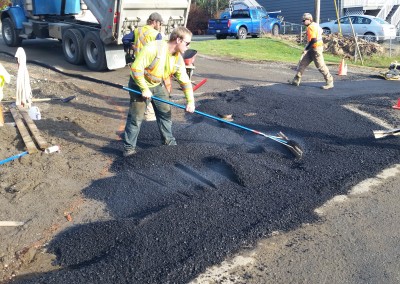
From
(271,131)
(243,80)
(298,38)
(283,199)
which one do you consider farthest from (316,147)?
(298,38)

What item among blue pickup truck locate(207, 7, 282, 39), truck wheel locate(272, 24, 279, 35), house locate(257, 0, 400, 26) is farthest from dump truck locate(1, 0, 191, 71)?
house locate(257, 0, 400, 26)

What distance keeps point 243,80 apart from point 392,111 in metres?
4.60

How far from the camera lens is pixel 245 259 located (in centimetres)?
390

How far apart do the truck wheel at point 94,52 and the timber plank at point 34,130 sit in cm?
→ 454

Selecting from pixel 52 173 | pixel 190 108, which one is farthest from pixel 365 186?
pixel 52 173

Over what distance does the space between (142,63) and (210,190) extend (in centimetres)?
183

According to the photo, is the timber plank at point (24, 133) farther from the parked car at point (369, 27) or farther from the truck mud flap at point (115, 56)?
the parked car at point (369, 27)

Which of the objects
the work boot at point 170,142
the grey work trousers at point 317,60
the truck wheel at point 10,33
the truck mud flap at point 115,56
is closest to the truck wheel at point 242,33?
the truck wheel at point 10,33

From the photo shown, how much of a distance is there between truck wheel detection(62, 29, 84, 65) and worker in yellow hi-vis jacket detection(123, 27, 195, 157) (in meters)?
7.11

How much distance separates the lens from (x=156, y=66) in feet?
19.2

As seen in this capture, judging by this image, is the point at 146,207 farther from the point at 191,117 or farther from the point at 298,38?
the point at 298,38

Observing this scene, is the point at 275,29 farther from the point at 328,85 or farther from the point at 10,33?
the point at 328,85

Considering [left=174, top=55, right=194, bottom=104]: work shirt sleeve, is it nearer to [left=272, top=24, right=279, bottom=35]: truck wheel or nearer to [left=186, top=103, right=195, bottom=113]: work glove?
[left=186, top=103, right=195, bottom=113]: work glove

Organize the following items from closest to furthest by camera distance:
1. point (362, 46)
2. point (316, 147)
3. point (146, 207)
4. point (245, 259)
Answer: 1. point (245, 259)
2. point (146, 207)
3. point (316, 147)
4. point (362, 46)
